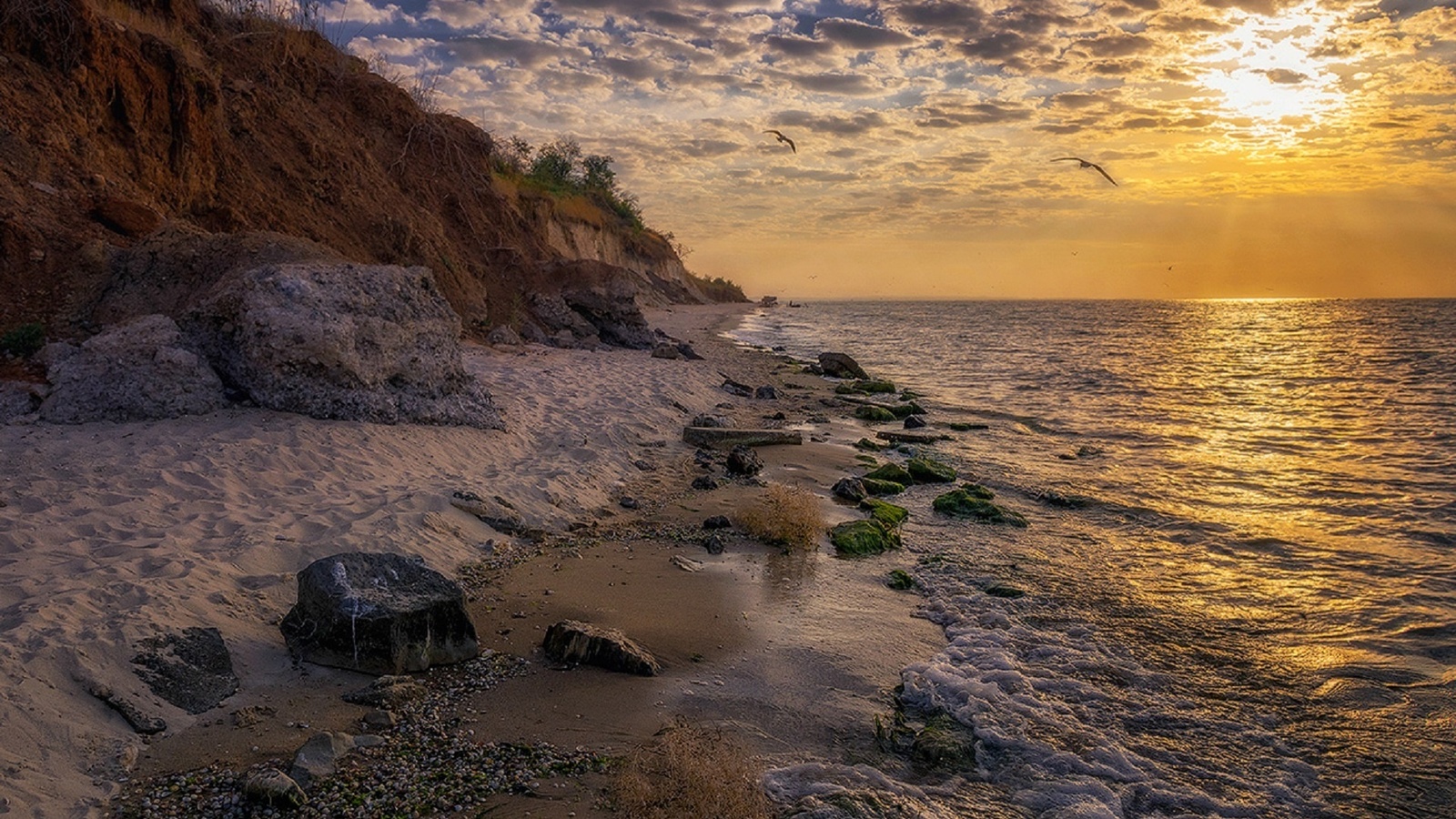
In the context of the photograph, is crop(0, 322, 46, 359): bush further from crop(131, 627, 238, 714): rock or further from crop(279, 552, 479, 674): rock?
crop(279, 552, 479, 674): rock

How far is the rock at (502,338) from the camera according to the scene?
16.5m

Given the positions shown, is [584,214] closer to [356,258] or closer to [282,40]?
[282,40]

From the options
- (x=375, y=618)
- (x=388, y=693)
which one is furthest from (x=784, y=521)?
(x=388, y=693)

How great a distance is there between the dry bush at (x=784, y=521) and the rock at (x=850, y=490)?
1558 millimetres

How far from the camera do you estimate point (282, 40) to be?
1595 cm

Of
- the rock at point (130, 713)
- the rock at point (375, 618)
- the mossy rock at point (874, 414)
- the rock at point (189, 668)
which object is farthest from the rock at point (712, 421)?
the rock at point (130, 713)

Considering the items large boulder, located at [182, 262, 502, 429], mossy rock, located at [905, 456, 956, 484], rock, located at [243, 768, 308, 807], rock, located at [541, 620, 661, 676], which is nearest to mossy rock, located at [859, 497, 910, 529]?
mossy rock, located at [905, 456, 956, 484]

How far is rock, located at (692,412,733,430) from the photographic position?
12841mm

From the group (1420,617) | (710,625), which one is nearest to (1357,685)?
Answer: (1420,617)

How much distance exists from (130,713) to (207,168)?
11118 mm

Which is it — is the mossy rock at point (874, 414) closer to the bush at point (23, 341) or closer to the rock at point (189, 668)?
the bush at point (23, 341)

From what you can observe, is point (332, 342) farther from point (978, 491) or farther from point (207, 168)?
A: point (978, 491)

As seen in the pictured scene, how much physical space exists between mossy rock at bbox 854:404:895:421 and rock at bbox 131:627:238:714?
1343 centimetres

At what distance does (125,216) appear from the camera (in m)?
10.2
